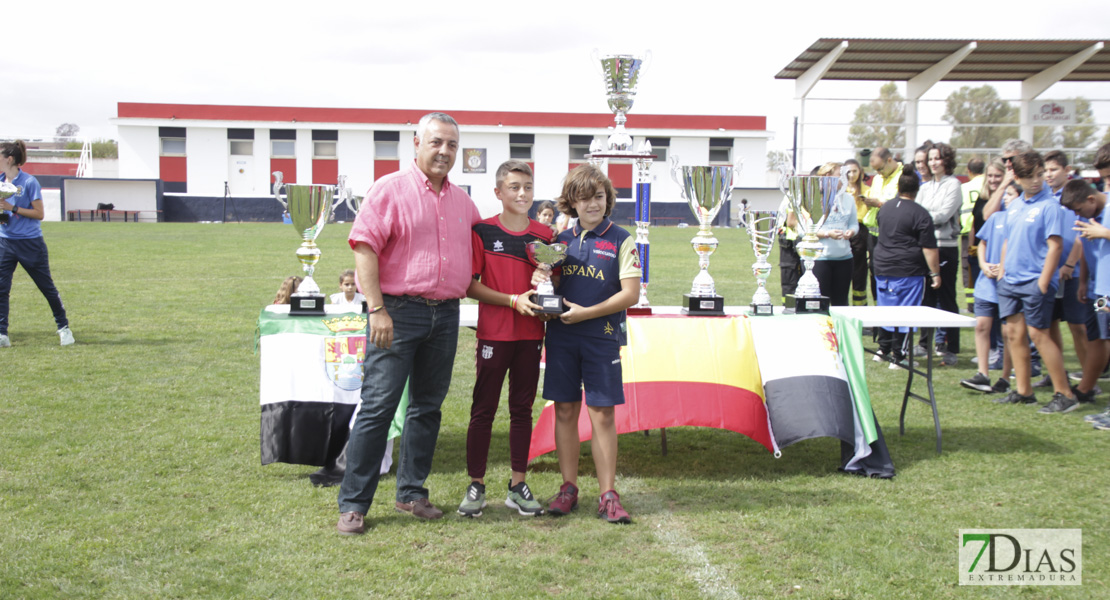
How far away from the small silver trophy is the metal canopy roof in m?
19.5

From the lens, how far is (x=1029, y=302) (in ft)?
18.4

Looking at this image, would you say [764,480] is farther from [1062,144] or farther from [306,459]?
[1062,144]

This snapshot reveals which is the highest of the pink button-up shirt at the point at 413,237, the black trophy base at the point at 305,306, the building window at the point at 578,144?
the building window at the point at 578,144

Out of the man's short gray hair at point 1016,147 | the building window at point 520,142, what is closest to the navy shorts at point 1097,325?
the man's short gray hair at point 1016,147

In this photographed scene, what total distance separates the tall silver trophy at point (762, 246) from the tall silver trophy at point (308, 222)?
247cm

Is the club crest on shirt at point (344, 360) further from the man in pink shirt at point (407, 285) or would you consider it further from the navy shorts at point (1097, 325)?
the navy shorts at point (1097, 325)

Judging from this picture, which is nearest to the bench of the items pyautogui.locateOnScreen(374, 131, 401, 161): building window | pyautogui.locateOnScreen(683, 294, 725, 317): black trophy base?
pyautogui.locateOnScreen(374, 131, 401, 161): building window

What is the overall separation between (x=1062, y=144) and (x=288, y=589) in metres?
27.3

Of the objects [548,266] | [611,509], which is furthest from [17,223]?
[611,509]

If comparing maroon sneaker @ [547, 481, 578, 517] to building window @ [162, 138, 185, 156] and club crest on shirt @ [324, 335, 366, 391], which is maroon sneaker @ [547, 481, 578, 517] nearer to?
club crest on shirt @ [324, 335, 366, 391]

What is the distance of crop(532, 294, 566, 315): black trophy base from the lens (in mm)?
3518

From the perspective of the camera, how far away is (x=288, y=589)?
301cm

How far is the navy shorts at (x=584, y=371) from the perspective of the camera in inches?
146

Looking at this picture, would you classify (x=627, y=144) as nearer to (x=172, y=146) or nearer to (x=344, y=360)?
(x=344, y=360)
